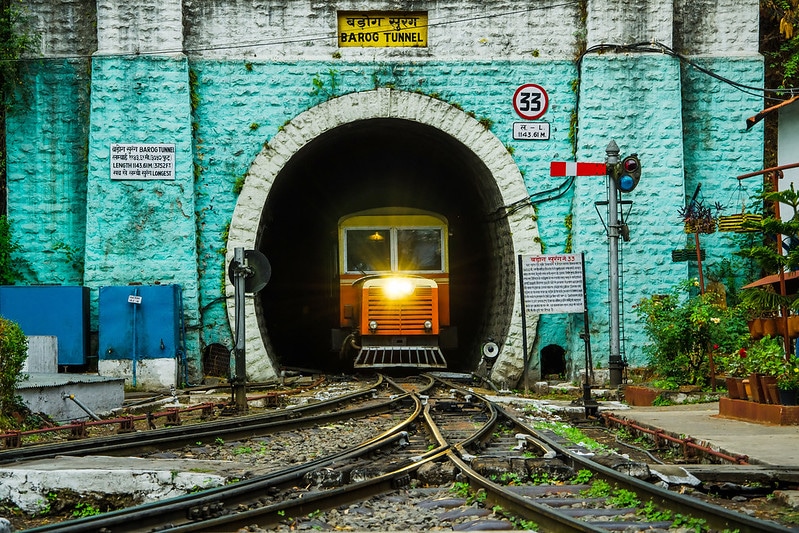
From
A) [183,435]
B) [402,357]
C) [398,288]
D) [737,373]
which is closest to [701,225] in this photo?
[737,373]

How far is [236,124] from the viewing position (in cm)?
1516

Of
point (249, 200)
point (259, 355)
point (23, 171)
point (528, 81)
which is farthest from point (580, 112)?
point (23, 171)

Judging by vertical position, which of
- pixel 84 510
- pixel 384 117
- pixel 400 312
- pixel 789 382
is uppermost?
pixel 384 117

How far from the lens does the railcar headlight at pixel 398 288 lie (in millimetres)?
17328

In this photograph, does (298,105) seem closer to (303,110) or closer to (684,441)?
(303,110)

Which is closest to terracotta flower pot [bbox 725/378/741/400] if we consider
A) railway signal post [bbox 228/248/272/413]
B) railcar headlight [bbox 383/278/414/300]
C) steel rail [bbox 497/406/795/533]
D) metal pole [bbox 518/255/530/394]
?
steel rail [bbox 497/406/795/533]

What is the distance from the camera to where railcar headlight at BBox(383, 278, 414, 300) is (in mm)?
17328

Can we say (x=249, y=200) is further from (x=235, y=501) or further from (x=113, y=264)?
(x=235, y=501)

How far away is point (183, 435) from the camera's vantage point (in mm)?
8328

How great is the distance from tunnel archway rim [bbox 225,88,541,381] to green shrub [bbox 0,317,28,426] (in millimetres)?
5677

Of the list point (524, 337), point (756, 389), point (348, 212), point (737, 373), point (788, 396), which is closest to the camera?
point (788, 396)

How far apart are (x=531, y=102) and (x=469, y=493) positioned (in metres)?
10.3

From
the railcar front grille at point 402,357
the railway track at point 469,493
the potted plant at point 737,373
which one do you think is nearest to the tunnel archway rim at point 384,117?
the railcar front grille at point 402,357

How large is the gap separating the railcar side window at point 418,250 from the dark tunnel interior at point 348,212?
2.91 ft
